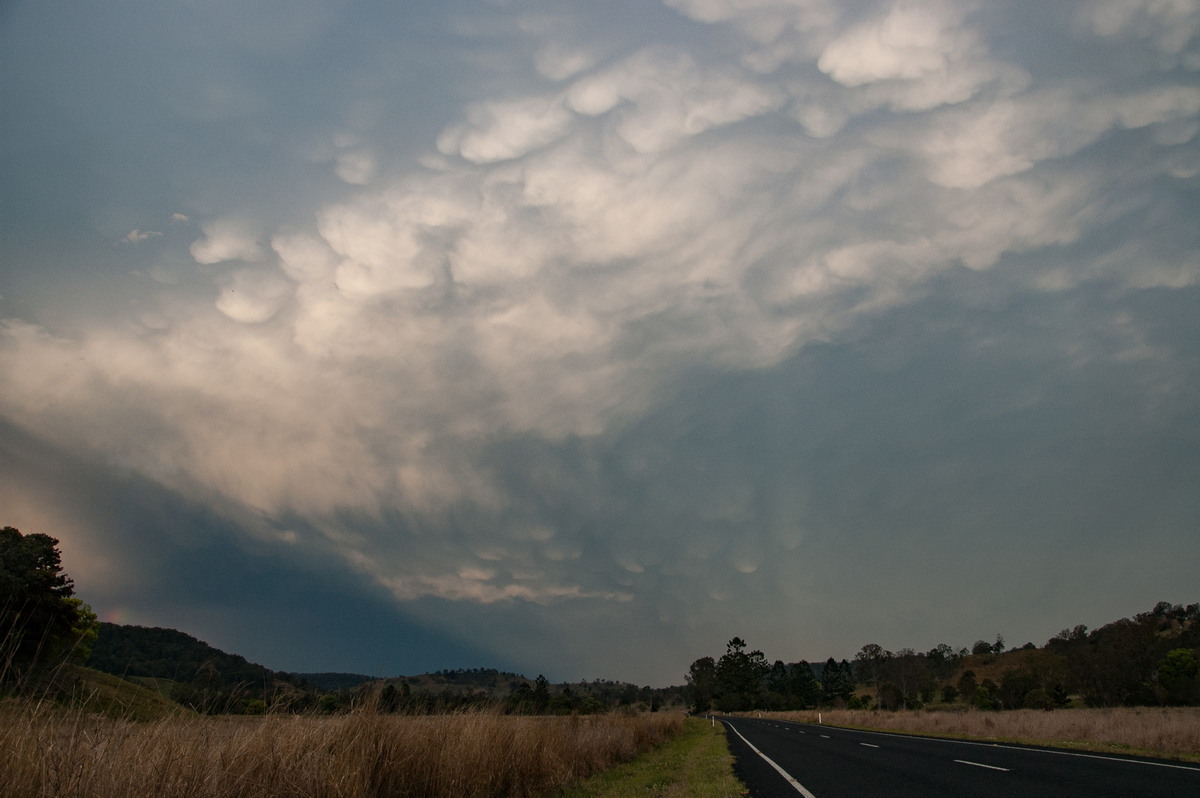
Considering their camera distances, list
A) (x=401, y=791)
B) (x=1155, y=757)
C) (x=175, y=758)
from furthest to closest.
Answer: (x=1155, y=757) → (x=401, y=791) → (x=175, y=758)

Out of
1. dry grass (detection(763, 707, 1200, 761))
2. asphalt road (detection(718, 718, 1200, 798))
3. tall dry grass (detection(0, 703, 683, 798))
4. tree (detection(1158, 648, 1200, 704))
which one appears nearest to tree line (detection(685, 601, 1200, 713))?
tree (detection(1158, 648, 1200, 704))

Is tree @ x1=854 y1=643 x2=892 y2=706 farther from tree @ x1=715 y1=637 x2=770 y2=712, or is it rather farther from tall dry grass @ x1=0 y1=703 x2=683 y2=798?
tall dry grass @ x1=0 y1=703 x2=683 y2=798

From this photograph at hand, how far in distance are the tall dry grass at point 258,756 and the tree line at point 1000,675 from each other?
72432 millimetres

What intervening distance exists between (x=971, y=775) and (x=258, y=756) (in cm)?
1301

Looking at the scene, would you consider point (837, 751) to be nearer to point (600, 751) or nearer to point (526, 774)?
point (600, 751)

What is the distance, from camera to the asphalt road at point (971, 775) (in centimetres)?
1031

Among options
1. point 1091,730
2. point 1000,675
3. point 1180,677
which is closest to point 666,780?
point 1091,730

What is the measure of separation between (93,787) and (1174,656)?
85.8 meters

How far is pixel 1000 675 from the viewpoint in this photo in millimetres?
118938

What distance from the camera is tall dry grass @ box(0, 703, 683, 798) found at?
4914 millimetres

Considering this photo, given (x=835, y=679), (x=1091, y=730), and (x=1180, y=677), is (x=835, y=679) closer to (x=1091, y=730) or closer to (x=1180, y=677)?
(x=1180, y=677)

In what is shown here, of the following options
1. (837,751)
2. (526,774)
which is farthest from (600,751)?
(837,751)

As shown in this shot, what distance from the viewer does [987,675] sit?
127250mm

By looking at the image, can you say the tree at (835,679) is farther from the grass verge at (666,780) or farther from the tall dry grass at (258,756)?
the tall dry grass at (258,756)
